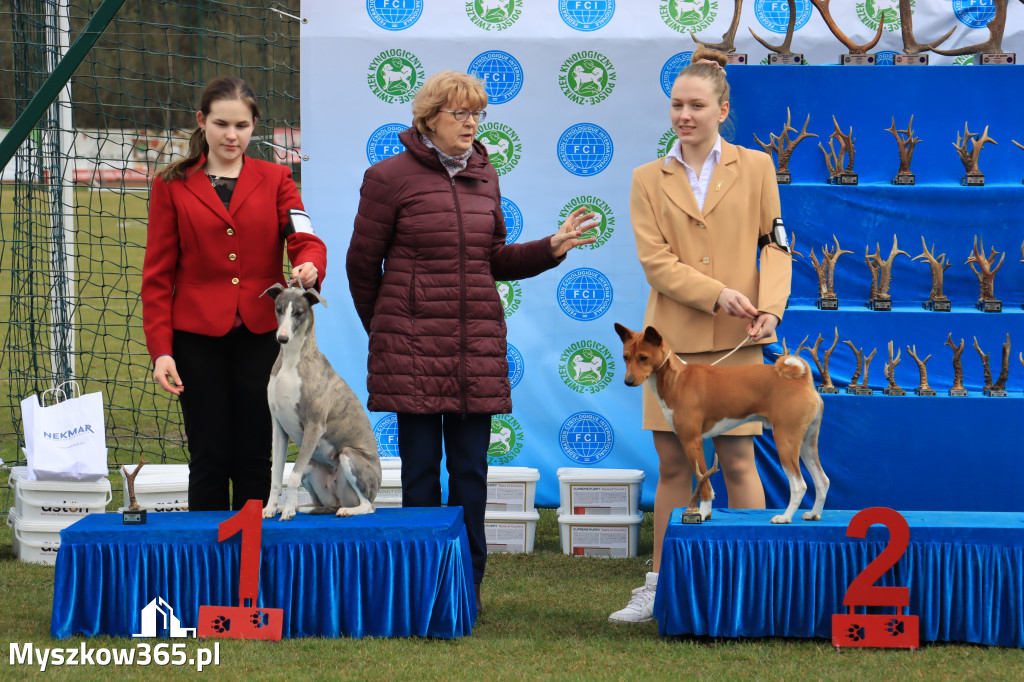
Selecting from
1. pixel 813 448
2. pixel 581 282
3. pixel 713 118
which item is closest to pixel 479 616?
pixel 813 448

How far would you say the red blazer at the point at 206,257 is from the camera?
3.52m

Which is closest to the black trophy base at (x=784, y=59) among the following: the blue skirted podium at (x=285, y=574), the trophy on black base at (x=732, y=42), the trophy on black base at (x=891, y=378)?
Answer: the trophy on black base at (x=732, y=42)

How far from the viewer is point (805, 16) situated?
5590mm

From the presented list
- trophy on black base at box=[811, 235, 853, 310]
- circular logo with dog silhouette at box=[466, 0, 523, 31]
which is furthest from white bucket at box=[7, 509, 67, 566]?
trophy on black base at box=[811, 235, 853, 310]

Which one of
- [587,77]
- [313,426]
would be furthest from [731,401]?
[587,77]

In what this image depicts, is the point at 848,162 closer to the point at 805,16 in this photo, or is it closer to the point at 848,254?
the point at 848,254

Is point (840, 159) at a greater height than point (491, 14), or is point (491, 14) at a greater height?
point (491, 14)

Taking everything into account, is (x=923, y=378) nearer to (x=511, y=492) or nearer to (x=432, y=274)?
(x=511, y=492)

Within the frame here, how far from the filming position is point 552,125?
5.76 m

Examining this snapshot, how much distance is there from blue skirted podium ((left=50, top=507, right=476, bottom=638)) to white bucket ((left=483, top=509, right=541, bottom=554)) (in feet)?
5.42

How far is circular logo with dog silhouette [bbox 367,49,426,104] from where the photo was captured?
18.7ft

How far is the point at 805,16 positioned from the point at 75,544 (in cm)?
422

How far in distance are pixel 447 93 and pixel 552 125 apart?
237cm

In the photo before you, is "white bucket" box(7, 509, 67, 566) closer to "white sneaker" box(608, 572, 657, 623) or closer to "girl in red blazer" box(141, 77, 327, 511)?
"girl in red blazer" box(141, 77, 327, 511)
